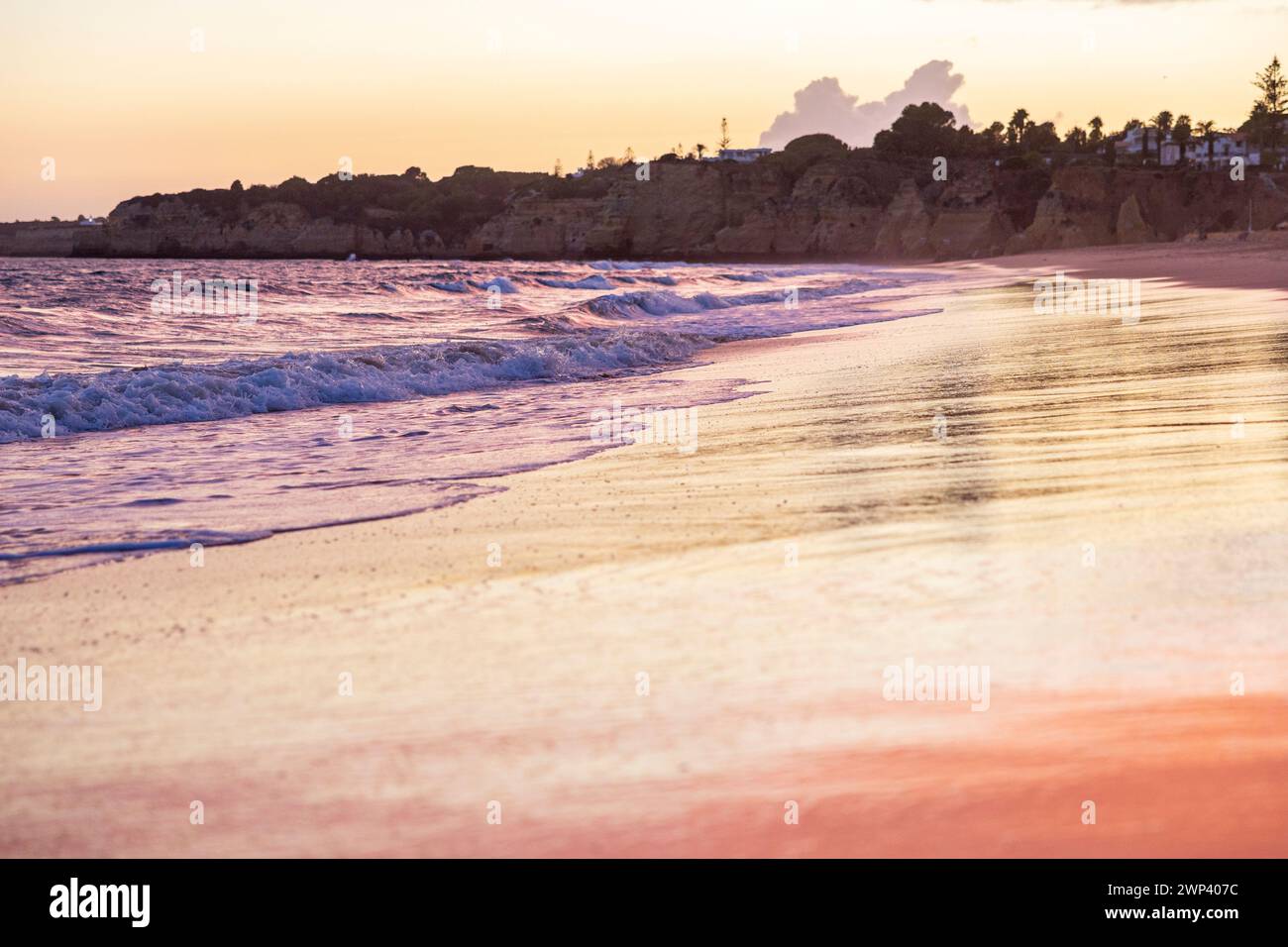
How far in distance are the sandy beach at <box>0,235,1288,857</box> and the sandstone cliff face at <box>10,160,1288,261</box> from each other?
109630 millimetres

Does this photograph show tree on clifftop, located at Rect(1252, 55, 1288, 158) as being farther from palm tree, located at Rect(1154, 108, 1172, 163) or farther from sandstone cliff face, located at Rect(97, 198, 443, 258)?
sandstone cliff face, located at Rect(97, 198, 443, 258)

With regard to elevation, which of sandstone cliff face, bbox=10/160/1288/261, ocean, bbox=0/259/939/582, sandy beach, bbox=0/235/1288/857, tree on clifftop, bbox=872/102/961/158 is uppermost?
tree on clifftop, bbox=872/102/961/158

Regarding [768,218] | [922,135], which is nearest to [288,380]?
[768,218]

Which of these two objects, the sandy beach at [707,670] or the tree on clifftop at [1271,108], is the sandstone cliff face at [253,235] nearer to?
the tree on clifftop at [1271,108]

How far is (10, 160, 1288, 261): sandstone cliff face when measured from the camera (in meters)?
112

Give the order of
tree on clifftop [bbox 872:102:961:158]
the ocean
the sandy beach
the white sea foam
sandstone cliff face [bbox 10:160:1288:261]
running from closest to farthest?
the sandy beach < the ocean < the white sea foam < sandstone cliff face [bbox 10:160:1288:261] < tree on clifftop [bbox 872:102:961:158]

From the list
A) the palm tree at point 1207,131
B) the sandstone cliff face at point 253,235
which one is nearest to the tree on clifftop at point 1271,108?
the palm tree at point 1207,131

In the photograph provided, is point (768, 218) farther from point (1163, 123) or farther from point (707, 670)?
point (707, 670)

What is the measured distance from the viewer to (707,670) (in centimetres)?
375

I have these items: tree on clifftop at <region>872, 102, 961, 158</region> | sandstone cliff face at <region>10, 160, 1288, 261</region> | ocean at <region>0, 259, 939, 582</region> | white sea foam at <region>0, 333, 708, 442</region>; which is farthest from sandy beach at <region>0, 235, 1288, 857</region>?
tree on clifftop at <region>872, 102, 961, 158</region>

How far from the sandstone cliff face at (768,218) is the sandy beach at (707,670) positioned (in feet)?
360

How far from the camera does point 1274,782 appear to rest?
2.91 m
